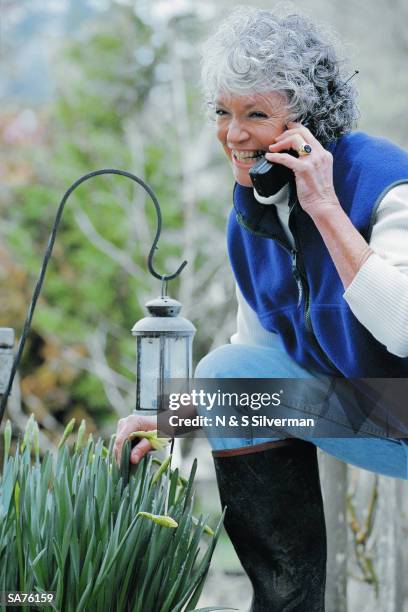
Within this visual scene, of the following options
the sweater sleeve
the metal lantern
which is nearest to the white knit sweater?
the sweater sleeve

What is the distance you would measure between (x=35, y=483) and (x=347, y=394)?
690mm

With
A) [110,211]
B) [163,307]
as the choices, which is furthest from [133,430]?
[110,211]

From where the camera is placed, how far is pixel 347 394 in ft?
5.94

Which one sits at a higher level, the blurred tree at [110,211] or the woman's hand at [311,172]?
the blurred tree at [110,211]

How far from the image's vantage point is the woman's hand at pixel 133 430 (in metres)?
1.74

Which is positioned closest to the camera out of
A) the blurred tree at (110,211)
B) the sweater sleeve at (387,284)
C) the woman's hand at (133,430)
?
the sweater sleeve at (387,284)

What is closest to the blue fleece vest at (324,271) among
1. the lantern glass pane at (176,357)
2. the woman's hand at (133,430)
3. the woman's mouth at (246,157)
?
the woman's mouth at (246,157)

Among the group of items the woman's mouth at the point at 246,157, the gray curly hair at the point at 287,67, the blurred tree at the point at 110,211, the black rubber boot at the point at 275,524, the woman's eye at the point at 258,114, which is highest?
the blurred tree at the point at 110,211

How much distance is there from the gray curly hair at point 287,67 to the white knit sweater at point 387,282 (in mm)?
273

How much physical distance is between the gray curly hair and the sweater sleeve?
29 cm

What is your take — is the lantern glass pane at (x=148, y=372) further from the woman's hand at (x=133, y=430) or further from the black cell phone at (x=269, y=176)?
the black cell phone at (x=269, y=176)

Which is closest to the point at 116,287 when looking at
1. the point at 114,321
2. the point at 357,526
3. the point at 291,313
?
the point at 114,321

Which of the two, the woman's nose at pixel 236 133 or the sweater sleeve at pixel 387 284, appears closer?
the sweater sleeve at pixel 387 284

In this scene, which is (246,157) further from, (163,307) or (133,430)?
(133,430)
